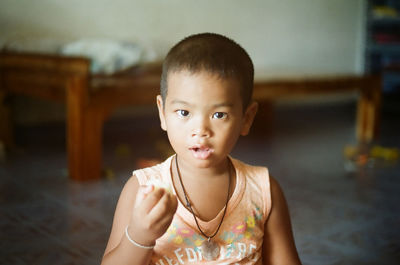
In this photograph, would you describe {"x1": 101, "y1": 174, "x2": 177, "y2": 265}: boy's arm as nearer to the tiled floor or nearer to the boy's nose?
the boy's nose

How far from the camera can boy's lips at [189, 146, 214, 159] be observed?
0.89 meters

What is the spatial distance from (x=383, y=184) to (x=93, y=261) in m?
1.46

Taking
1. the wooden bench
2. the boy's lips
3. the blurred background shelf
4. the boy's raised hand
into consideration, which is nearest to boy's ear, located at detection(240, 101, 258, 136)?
the boy's lips

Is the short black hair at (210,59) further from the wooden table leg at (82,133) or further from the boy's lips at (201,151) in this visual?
the wooden table leg at (82,133)

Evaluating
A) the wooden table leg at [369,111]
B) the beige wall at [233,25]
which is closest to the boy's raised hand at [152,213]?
the beige wall at [233,25]

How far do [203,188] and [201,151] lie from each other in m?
0.11

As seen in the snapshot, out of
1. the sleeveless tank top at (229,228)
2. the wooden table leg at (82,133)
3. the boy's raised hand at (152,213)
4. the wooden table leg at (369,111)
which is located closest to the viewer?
the boy's raised hand at (152,213)

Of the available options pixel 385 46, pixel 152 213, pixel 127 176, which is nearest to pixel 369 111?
pixel 385 46

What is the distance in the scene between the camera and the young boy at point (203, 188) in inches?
34.2

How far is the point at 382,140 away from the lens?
3535 millimetres

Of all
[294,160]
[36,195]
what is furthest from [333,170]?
[36,195]

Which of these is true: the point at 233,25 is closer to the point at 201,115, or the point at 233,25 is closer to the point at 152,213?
the point at 201,115

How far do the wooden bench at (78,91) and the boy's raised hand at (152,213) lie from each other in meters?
1.47

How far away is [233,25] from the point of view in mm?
4148
